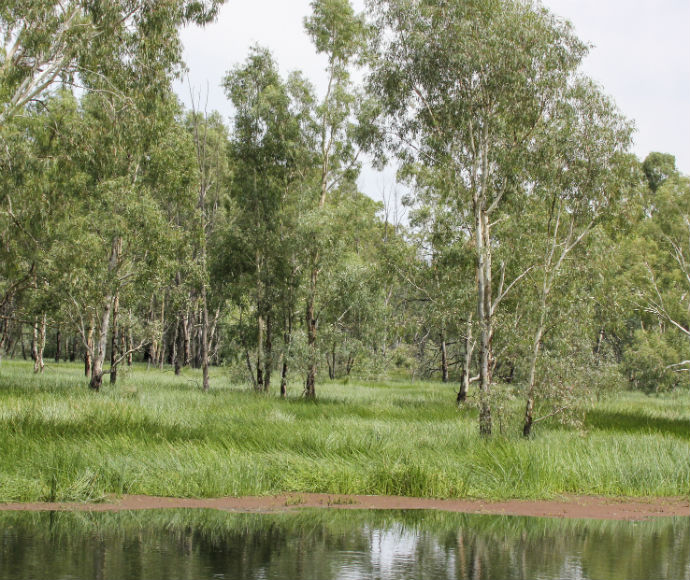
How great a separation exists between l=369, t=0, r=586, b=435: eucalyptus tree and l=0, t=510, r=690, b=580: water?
7.86 meters

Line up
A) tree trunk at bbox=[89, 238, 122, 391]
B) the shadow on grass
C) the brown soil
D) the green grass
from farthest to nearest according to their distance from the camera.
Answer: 1. tree trunk at bbox=[89, 238, 122, 391]
2. the shadow on grass
3. the green grass
4. the brown soil

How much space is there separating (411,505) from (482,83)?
1178 cm

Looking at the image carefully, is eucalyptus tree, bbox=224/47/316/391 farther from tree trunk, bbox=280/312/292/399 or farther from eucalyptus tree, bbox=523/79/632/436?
eucalyptus tree, bbox=523/79/632/436

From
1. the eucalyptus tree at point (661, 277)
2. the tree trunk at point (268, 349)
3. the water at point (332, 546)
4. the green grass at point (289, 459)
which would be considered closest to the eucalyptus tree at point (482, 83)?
the green grass at point (289, 459)

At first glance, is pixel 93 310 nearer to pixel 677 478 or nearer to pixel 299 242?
pixel 299 242

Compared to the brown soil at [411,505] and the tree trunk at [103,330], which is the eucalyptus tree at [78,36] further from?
the brown soil at [411,505]

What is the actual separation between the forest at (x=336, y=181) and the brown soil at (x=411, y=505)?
533cm

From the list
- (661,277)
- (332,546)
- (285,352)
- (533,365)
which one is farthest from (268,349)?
(661,277)

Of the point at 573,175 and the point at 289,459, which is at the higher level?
the point at 573,175

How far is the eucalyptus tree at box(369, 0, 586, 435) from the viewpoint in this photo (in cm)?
1778

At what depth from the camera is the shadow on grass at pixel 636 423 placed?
19.7 meters

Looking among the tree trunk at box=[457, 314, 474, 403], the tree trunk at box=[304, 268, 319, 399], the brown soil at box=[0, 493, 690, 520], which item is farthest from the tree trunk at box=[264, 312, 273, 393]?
the brown soil at box=[0, 493, 690, 520]

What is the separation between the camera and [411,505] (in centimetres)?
1045

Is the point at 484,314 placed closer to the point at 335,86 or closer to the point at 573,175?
the point at 573,175
